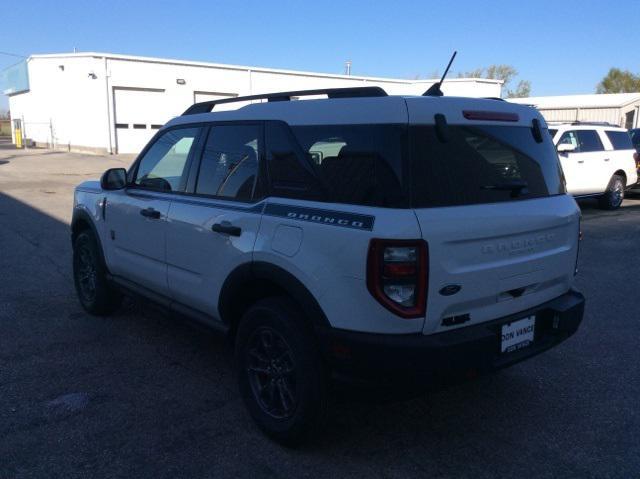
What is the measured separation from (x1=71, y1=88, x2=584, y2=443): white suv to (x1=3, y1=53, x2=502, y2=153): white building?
25.5m

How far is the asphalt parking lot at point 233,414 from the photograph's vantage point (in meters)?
2.96

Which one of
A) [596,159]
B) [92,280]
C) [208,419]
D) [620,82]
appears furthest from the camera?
[620,82]

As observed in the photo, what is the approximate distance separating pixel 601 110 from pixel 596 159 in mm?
19943


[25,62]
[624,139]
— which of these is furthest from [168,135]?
[25,62]

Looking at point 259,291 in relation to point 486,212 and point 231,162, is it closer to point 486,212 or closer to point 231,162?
point 231,162

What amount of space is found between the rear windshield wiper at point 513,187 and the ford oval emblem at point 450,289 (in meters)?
0.60

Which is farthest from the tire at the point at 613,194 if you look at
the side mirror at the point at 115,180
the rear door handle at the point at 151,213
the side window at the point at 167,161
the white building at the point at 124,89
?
the white building at the point at 124,89

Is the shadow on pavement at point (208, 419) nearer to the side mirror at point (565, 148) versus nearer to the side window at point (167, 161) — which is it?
the side window at point (167, 161)

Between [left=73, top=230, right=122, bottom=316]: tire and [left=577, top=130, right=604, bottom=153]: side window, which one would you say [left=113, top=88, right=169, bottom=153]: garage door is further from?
[left=73, top=230, right=122, bottom=316]: tire

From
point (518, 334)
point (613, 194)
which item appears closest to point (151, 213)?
point (518, 334)

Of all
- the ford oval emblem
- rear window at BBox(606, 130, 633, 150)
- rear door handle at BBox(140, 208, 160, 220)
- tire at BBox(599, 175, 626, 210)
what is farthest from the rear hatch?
rear window at BBox(606, 130, 633, 150)

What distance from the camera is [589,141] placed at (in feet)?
39.7

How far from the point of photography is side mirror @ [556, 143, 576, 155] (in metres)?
11.6

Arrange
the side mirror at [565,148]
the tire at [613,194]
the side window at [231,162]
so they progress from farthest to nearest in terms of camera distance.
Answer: the tire at [613,194], the side mirror at [565,148], the side window at [231,162]
